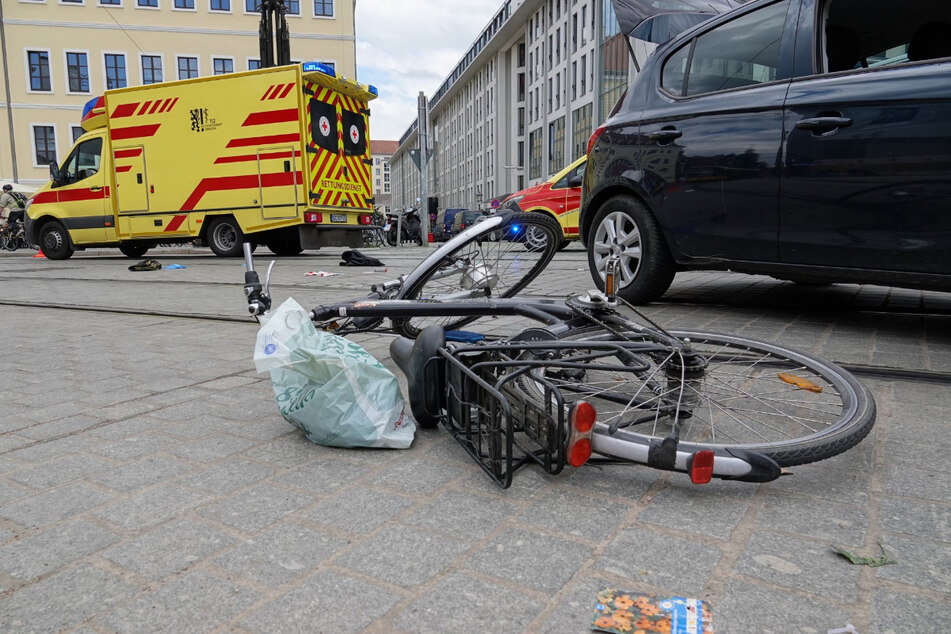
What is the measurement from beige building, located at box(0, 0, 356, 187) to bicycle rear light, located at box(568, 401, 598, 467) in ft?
131

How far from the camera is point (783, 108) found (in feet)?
12.7

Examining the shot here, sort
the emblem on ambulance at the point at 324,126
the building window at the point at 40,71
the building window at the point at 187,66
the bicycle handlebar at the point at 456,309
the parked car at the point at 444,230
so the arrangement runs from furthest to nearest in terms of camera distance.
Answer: the building window at the point at 187,66 → the building window at the point at 40,71 → the parked car at the point at 444,230 → the emblem on ambulance at the point at 324,126 → the bicycle handlebar at the point at 456,309

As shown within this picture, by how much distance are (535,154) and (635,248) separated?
53.7 m

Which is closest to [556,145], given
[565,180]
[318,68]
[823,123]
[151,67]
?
[151,67]

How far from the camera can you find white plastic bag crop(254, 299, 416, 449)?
2.29 meters

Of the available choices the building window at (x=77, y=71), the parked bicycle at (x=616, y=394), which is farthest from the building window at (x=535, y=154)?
the parked bicycle at (x=616, y=394)

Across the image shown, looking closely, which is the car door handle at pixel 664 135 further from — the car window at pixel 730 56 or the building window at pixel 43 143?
the building window at pixel 43 143

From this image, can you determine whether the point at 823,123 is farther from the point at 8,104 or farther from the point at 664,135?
the point at 8,104

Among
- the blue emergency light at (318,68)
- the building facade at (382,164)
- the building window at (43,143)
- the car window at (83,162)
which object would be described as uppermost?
the building facade at (382,164)

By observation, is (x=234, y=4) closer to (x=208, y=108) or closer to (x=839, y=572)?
(x=208, y=108)

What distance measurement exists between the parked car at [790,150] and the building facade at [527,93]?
24711mm

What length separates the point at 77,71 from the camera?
3791cm

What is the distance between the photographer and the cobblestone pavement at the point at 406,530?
1.40 meters

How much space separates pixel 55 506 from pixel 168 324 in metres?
3.57
